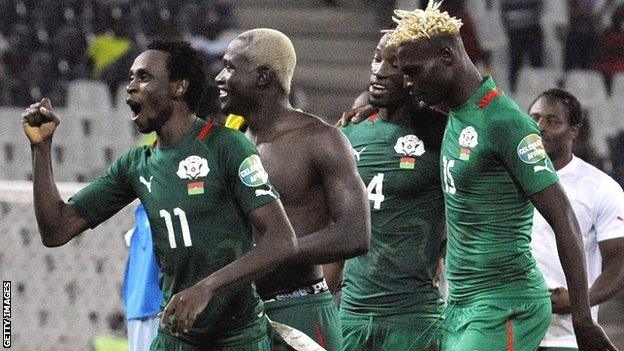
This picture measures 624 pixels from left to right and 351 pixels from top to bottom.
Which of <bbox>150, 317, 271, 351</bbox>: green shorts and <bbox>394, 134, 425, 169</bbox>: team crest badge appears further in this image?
<bbox>394, 134, 425, 169</bbox>: team crest badge

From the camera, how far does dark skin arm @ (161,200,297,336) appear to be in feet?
16.9

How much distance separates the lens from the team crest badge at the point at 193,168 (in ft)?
18.6

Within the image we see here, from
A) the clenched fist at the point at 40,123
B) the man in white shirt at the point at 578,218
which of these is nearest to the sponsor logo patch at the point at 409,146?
the man in white shirt at the point at 578,218

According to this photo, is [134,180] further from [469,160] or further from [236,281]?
[469,160]

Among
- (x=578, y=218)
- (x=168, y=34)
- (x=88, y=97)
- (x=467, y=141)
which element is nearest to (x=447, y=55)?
(x=467, y=141)

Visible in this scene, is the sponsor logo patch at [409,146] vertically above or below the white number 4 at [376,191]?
above

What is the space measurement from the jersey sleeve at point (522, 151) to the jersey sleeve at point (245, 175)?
0.95 metres

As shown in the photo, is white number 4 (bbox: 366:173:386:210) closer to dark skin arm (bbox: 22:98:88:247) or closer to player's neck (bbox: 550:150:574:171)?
player's neck (bbox: 550:150:574:171)

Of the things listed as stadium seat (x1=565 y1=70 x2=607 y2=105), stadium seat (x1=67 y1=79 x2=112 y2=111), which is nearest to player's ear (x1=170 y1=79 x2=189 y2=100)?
stadium seat (x1=67 y1=79 x2=112 y2=111)

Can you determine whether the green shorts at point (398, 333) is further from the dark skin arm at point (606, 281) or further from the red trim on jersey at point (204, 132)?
the red trim on jersey at point (204, 132)

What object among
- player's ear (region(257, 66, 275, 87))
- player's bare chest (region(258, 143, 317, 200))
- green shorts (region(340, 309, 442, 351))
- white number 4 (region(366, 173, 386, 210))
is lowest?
green shorts (region(340, 309, 442, 351))

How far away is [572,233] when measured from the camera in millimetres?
5871

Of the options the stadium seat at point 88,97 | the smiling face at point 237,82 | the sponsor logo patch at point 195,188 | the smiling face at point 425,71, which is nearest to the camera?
the sponsor logo patch at point 195,188

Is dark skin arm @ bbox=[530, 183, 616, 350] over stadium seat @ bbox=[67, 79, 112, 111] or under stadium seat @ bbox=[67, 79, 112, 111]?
over
